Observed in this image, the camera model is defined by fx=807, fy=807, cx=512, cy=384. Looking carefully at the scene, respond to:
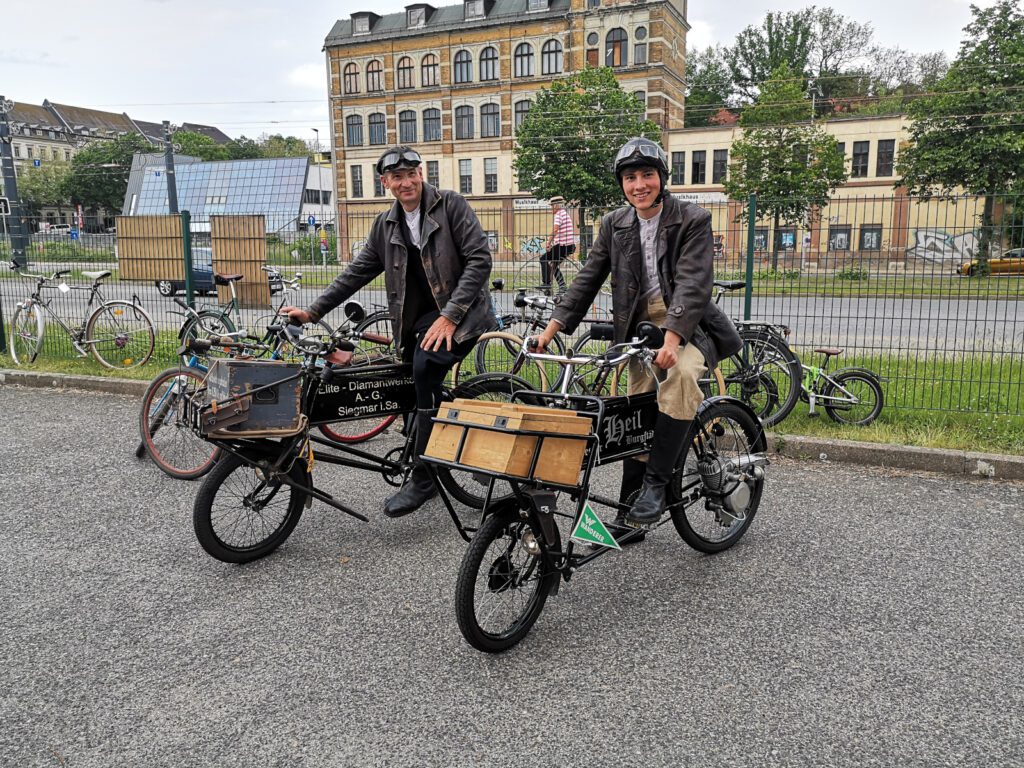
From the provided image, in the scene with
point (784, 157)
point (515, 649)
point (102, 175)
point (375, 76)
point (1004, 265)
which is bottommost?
point (515, 649)

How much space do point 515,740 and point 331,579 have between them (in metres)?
1.61

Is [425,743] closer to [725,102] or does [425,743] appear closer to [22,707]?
[22,707]

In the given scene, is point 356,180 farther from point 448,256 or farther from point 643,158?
point 643,158

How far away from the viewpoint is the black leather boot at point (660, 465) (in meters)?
3.84

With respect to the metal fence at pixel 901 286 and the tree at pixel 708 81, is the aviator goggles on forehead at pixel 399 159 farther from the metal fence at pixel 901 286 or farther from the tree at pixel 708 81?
the tree at pixel 708 81

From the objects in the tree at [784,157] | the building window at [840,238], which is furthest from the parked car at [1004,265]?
the tree at [784,157]

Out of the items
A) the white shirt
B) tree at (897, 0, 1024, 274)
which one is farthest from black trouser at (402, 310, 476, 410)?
tree at (897, 0, 1024, 274)

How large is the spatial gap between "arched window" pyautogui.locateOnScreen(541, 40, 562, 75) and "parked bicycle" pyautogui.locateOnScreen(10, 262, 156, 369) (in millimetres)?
50649

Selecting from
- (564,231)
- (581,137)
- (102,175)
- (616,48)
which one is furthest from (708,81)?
(564,231)

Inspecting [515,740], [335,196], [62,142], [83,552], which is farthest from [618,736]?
[62,142]

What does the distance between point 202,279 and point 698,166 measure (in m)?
48.4

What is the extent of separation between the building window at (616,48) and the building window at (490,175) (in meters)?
10.3

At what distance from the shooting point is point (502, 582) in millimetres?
3340

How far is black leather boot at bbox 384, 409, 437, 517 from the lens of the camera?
468 cm
